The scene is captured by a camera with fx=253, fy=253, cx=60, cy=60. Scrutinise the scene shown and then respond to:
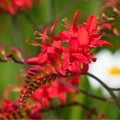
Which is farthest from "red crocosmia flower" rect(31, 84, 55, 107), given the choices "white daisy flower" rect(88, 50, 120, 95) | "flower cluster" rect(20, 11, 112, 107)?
"white daisy flower" rect(88, 50, 120, 95)

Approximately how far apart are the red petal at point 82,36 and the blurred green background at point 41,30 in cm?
28

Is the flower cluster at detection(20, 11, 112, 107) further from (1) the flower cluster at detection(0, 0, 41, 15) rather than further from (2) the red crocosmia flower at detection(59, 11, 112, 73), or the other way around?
(1) the flower cluster at detection(0, 0, 41, 15)

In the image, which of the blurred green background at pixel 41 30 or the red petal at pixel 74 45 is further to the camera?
the blurred green background at pixel 41 30

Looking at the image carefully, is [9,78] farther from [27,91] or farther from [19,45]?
[27,91]

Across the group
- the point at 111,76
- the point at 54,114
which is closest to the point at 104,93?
the point at 54,114

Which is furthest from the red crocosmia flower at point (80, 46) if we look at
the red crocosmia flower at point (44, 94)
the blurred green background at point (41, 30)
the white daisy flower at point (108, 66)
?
the white daisy flower at point (108, 66)

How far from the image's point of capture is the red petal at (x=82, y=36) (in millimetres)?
239

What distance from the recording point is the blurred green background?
1.96 feet

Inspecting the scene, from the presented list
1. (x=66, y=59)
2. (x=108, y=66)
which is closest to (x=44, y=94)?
(x=66, y=59)

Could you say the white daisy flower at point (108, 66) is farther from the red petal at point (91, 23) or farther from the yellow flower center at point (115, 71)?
the red petal at point (91, 23)

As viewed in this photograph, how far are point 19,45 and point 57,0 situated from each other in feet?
0.82

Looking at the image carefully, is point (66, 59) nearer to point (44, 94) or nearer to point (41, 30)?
point (44, 94)

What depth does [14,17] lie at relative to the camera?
680mm

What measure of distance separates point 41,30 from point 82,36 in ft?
1.12
